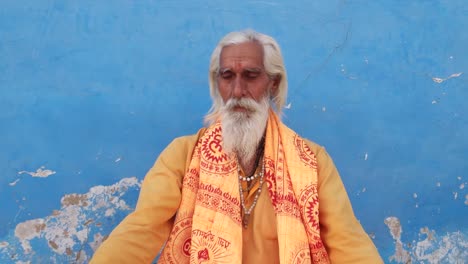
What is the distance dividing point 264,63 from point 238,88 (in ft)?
0.58

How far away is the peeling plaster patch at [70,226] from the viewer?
108 inches

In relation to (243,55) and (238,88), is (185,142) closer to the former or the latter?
(238,88)

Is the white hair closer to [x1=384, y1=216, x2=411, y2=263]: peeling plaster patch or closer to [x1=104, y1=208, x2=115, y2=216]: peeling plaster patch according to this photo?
[x1=104, y1=208, x2=115, y2=216]: peeling plaster patch

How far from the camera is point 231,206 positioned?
2.30 meters

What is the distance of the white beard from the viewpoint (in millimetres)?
2389

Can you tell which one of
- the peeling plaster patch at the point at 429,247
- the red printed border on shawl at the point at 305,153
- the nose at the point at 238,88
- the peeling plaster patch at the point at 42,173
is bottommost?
the peeling plaster patch at the point at 429,247

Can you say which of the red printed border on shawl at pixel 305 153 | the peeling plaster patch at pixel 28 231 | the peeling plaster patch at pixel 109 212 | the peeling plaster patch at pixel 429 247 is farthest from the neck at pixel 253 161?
the peeling plaster patch at pixel 28 231

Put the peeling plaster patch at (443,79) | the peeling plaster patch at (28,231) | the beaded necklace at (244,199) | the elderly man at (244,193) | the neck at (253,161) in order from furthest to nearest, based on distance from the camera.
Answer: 1. the peeling plaster patch at (443,79)
2. the peeling plaster patch at (28,231)
3. the neck at (253,161)
4. the beaded necklace at (244,199)
5. the elderly man at (244,193)

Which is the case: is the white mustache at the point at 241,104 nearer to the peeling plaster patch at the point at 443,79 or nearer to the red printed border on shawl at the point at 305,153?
the red printed border on shawl at the point at 305,153

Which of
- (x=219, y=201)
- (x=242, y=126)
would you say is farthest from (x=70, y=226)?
(x=242, y=126)

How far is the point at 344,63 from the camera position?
2977mm

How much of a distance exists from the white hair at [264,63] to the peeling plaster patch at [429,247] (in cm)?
95

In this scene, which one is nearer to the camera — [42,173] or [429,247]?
[42,173]

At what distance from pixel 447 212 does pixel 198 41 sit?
1.55m
